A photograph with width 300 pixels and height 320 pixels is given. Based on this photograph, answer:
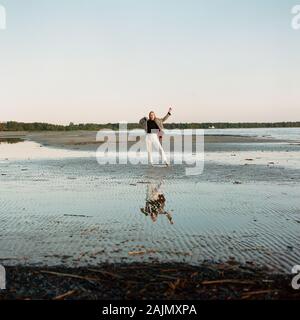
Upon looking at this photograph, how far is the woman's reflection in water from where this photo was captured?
378 inches

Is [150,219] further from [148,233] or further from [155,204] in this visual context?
[155,204]

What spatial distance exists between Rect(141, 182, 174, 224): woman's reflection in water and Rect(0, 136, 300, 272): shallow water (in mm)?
21

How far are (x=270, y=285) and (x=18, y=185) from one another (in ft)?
35.9

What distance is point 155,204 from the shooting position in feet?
35.6

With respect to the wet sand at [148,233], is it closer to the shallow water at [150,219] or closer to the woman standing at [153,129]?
the shallow water at [150,219]

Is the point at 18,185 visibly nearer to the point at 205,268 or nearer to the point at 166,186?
the point at 166,186

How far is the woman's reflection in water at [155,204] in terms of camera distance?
9.59 m

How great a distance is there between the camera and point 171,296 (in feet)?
16.7

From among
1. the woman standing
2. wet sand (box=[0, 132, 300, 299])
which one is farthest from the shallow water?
the woman standing

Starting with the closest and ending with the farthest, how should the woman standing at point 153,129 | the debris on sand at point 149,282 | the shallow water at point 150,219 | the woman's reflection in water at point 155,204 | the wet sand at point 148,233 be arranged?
the debris on sand at point 149,282
the wet sand at point 148,233
the shallow water at point 150,219
the woman's reflection in water at point 155,204
the woman standing at point 153,129

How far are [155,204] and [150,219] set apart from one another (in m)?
1.66

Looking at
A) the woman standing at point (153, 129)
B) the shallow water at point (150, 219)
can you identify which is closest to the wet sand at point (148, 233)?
the shallow water at point (150, 219)

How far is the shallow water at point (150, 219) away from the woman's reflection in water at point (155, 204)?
0.07 feet

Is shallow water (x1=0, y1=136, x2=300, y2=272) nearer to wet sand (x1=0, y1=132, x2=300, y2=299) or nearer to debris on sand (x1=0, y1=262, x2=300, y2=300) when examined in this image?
wet sand (x1=0, y1=132, x2=300, y2=299)
